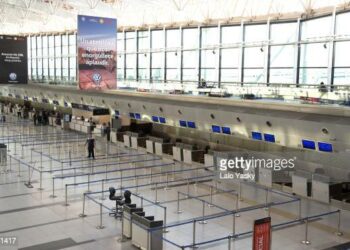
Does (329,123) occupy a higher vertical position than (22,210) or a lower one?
higher

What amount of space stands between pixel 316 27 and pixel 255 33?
438 centimetres

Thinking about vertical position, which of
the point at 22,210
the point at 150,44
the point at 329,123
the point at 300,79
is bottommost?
the point at 22,210

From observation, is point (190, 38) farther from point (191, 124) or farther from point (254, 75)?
point (191, 124)

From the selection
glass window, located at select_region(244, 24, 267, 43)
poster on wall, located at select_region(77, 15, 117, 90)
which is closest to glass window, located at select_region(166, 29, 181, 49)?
glass window, located at select_region(244, 24, 267, 43)

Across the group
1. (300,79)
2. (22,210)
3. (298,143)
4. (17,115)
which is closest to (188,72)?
(300,79)

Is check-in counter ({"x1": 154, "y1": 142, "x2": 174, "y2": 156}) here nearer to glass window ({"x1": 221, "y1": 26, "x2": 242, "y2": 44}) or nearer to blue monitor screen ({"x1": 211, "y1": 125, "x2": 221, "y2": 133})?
blue monitor screen ({"x1": 211, "y1": 125, "x2": 221, "y2": 133})

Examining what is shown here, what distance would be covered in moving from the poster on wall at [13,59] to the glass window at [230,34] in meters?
13.5

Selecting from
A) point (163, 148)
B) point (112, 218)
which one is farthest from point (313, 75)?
point (112, 218)

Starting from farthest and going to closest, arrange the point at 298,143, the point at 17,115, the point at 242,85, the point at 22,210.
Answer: the point at 17,115 → the point at 242,85 → the point at 298,143 → the point at 22,210

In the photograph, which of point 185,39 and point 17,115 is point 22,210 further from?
point 17,115

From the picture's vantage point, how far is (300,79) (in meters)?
23.3

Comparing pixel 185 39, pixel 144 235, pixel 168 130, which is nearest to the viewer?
pixel 144 235

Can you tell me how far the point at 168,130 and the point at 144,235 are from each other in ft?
60.8

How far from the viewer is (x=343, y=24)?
69.5ft
